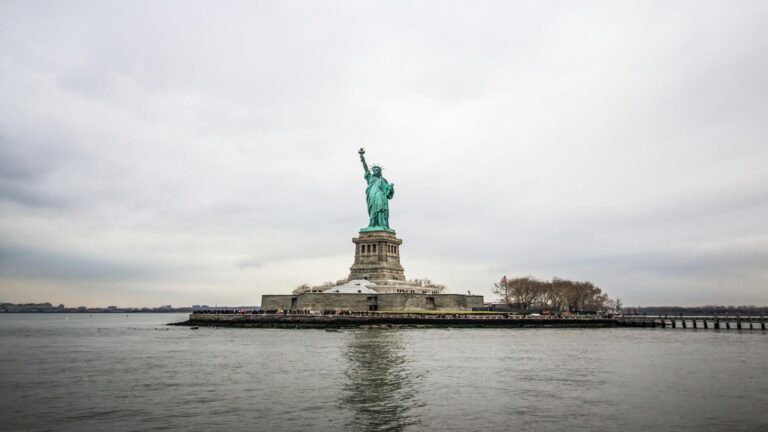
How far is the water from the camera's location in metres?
17.0

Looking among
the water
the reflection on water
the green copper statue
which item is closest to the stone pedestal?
the green copper statue

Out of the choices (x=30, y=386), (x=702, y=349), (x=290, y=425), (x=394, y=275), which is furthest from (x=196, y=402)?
(x=394, y=275)

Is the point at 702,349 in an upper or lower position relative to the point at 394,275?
lower

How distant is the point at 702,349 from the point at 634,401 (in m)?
23.8

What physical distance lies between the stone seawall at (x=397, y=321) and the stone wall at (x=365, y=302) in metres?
5.33

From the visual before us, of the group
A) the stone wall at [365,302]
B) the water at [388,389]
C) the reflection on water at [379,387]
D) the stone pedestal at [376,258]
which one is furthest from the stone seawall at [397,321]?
the reflection on water at [379,387]

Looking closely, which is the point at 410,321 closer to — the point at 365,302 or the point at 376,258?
the point at 365,302

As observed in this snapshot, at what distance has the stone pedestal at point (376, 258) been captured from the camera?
255 ft

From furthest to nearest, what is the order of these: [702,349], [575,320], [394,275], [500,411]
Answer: [394,275] < [575,320] < [702,349] < [500,411]

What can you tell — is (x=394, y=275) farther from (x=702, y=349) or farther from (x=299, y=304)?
(x=702, y=349)

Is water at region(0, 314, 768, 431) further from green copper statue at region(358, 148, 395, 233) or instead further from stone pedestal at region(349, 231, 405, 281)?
green copper statue at region(358, 148, 395, 233)

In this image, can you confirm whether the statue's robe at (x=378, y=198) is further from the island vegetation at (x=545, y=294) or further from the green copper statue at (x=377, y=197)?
the island vegetation at (x=545, y=294)

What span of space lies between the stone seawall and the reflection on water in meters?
24.6

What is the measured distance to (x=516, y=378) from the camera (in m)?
25.2
